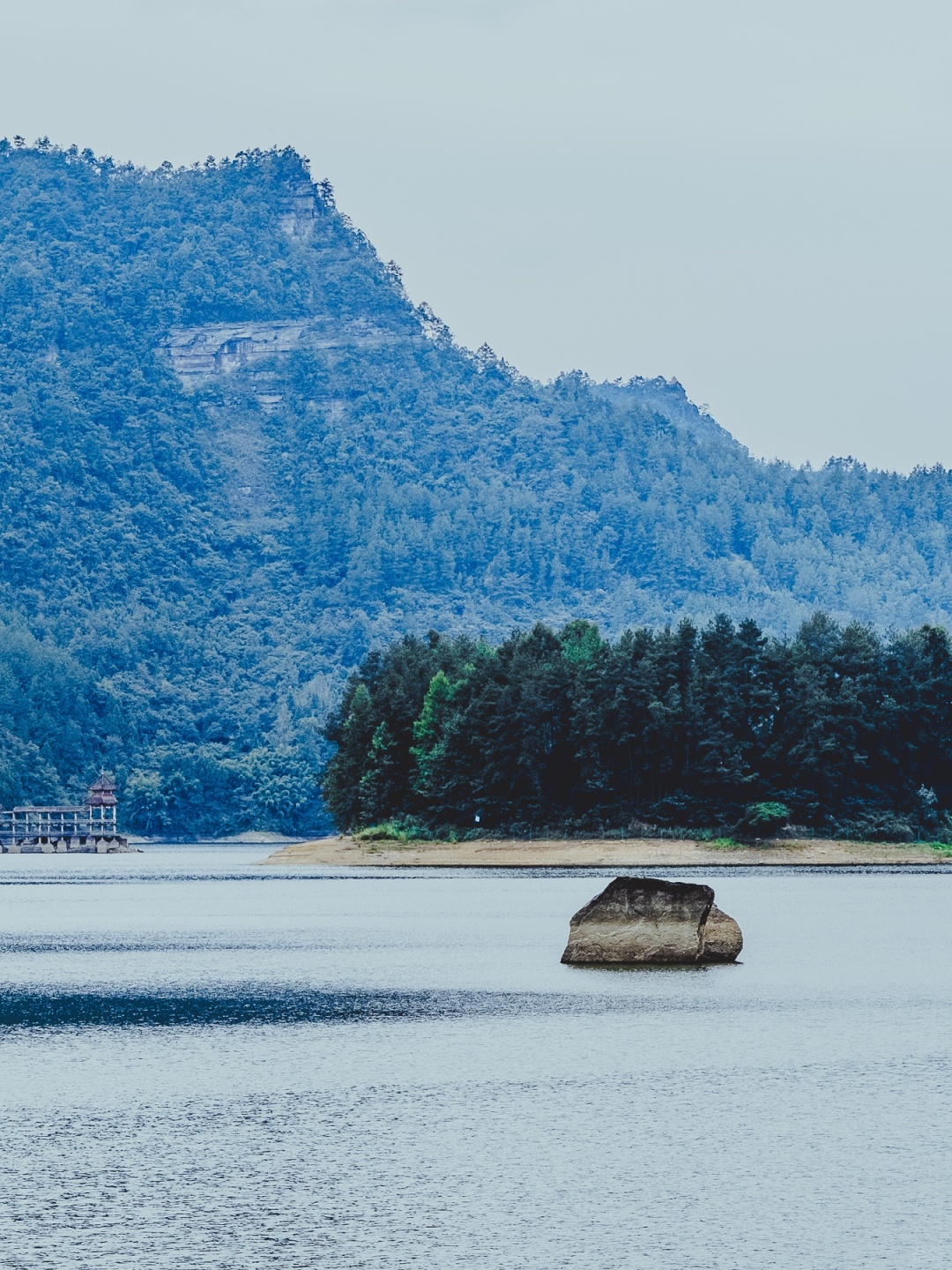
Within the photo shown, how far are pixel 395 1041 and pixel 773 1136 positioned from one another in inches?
441

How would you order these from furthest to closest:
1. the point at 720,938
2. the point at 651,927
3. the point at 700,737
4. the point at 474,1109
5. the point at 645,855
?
the point at 700,737, the point at 645,855, the point at 720,938, the point at 651,927, the point at 474,1109

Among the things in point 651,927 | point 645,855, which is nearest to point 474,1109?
point 651,927

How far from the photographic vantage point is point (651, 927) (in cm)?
5134

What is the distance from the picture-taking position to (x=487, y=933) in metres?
67.4

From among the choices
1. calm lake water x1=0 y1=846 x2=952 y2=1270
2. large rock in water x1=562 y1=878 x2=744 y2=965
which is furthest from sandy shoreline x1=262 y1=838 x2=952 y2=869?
large rock in water x1=562 y1=878 x2=744 y2=965

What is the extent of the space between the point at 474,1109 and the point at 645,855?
87.2m

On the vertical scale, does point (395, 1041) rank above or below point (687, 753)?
below

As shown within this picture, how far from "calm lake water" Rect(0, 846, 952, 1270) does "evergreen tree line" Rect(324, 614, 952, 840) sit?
62464 mm

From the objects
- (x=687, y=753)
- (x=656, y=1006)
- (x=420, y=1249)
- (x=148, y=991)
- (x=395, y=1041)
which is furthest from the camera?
(x=687, y=753)

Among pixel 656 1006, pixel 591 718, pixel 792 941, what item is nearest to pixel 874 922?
pixel 792 941

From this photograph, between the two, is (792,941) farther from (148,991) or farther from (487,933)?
(148,991)

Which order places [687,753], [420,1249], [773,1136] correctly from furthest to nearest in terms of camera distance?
[687,753], [773,1136], [420,1249]

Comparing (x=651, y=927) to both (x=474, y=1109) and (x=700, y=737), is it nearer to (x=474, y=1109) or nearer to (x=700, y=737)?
(x=474, y=1109)

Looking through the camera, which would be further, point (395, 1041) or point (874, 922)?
point (874, 922)
